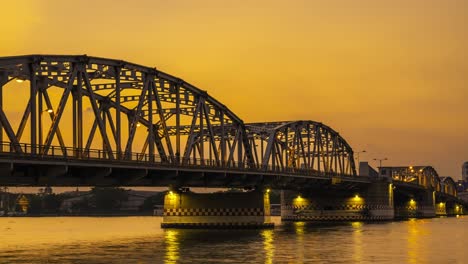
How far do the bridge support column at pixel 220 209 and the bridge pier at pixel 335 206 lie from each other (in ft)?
160

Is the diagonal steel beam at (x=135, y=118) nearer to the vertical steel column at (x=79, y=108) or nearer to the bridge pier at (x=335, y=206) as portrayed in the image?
the vertical steel column at (x=79, y=108)

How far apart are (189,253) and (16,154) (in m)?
14.3

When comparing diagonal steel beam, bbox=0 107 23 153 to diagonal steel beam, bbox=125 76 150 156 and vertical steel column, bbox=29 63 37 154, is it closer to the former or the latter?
vertical steel column, bbox=29 63 37 154

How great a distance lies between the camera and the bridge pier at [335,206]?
15938 cm

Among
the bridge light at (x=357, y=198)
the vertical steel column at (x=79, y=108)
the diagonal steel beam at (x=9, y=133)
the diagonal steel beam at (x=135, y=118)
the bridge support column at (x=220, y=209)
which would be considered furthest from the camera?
the bridge light at (x=357, y=198)

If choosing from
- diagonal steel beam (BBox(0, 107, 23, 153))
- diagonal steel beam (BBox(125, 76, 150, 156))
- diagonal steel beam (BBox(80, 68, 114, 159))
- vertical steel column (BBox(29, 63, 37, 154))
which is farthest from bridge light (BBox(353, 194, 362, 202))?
diagonal steel beam (BBox(0, 107, 23, 153))

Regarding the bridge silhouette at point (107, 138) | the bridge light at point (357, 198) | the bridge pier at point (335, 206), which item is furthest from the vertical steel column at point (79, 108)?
the bridge light at point (357, 198)

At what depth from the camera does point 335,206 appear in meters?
162

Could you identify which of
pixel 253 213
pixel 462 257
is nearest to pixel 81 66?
pixel 462 257

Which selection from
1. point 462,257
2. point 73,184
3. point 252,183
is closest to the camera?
point 462,257

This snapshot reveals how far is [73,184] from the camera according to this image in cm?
7088

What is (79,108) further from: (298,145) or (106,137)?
(298,145)

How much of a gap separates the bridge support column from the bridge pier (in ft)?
160

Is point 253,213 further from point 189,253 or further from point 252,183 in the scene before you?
point 189,253
